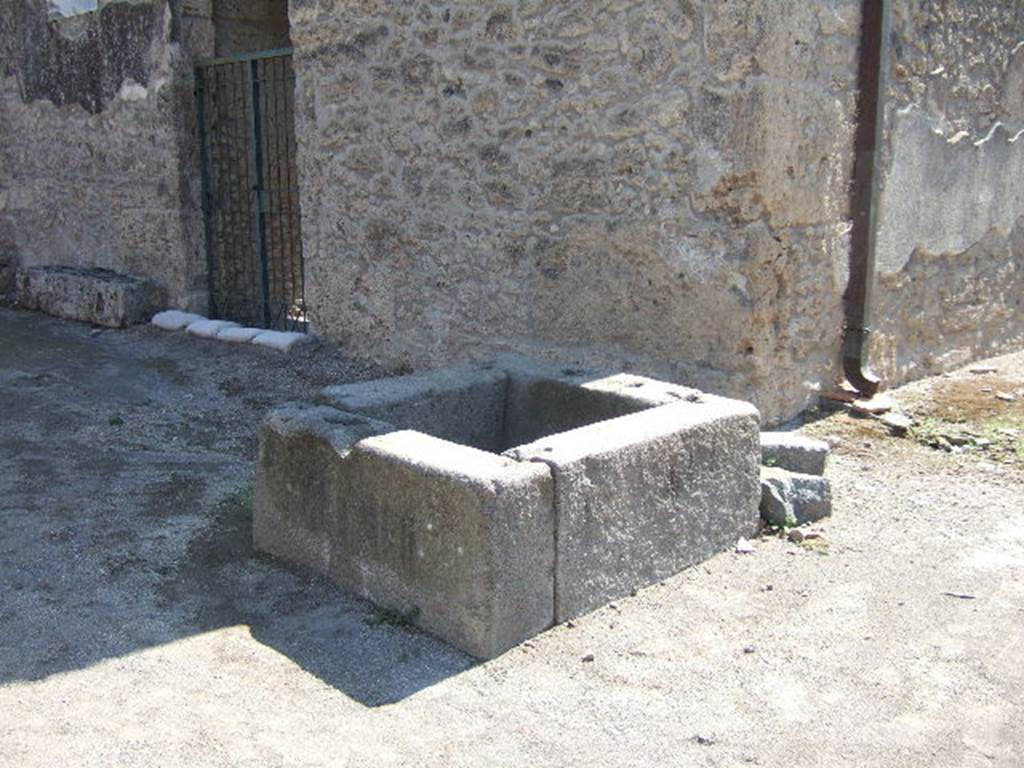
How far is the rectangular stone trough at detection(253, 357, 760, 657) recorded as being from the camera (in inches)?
107

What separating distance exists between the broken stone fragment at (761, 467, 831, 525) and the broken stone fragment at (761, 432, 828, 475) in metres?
0.10

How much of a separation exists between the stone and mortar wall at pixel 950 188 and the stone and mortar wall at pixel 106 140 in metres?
4.65

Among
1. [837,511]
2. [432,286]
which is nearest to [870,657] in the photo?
[837,511]

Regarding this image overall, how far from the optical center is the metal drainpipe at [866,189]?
4699mm

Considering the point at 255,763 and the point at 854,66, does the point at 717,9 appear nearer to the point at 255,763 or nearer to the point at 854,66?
the point at 854,66

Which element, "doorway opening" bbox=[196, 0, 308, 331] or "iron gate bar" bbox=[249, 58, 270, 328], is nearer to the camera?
"iron gate bar" bbox=[249, 58, 270, 328]

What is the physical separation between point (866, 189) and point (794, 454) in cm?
160

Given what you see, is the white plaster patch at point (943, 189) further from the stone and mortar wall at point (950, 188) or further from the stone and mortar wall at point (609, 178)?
the stone and mortar wall at point (609, 178)

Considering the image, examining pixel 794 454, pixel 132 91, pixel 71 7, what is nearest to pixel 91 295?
pixel 132 91

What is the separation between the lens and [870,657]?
9.00ft

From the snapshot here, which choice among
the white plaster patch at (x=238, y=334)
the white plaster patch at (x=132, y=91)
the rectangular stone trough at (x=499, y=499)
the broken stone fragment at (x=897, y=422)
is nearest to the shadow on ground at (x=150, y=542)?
the rectangular stone trough at (x=499, y=499)

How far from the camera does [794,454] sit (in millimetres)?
3883

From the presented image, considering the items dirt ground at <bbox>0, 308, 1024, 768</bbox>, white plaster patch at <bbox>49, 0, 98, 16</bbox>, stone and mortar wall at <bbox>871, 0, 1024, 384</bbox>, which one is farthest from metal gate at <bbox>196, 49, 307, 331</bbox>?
stone and mortar wall at <bbox>871, 0, 1024, 384</bbox>

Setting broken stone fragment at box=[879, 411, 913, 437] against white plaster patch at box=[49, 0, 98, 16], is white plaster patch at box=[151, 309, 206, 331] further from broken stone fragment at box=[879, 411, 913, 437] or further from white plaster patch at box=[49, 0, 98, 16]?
broken stone fragment at box=[879, 411, 913, 437]
